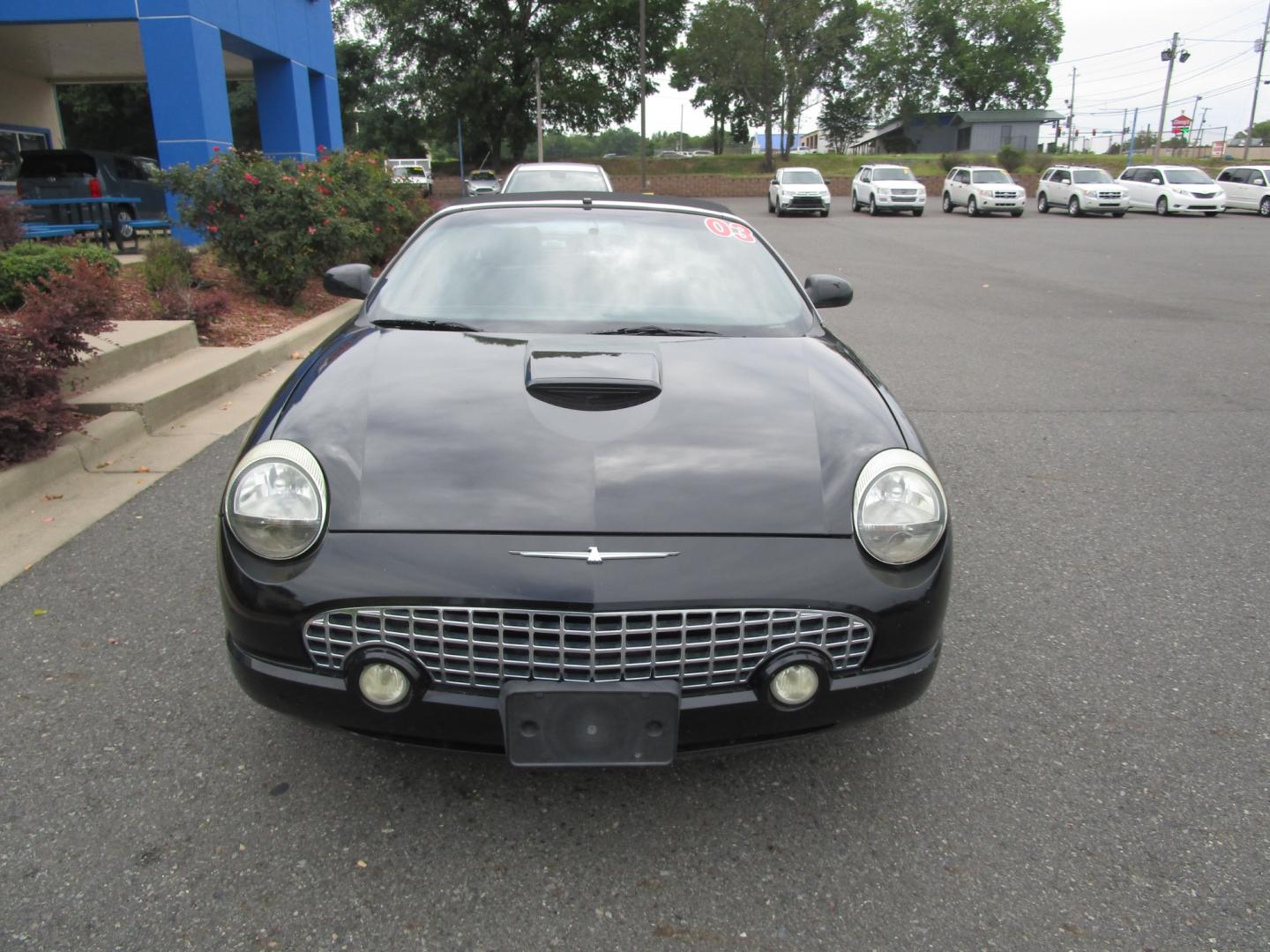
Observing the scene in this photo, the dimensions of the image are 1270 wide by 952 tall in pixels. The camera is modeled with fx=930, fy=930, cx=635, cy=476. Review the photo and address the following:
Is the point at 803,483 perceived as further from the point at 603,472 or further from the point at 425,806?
the point at 425,806

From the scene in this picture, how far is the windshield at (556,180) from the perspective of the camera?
1307 centimetres

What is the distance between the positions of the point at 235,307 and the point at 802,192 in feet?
80.2

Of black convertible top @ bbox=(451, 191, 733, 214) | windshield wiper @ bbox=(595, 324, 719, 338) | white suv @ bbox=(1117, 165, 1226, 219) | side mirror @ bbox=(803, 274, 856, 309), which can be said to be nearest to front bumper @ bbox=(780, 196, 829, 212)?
white suv @ bbox=(1117, 165, 1226, 219)

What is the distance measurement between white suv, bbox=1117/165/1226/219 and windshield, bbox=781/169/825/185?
34.6ft

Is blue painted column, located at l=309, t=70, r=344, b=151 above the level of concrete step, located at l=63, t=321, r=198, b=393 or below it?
above

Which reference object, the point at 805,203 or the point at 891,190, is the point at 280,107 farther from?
the point at 891,190

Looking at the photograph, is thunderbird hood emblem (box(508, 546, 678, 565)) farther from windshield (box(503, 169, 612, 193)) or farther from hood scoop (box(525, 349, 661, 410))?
windshield (box(503, 169, 612, 193))

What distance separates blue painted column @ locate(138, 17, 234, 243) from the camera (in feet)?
41.7

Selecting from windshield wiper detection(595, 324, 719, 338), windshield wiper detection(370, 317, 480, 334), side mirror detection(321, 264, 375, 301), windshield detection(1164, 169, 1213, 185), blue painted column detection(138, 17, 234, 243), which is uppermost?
blue painted column detection(138, 17, 234, 243)

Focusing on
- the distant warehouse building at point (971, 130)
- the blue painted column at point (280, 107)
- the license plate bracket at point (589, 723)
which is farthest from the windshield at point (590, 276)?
the distant warehouse building at point (971, 130)

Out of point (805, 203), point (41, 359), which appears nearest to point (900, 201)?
point (805, 203)

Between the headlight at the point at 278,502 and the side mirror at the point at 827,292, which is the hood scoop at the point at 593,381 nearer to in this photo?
the headlight at the point at 278,502

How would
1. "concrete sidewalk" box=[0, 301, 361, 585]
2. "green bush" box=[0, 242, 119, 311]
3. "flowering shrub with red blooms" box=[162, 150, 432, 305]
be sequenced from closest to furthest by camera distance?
"concrete sidewalk" box=[0, 301, 361, 585], "green bush" box=[0, 242, 119, 311], "flowering shrub with red blooms" box=[162, 150, 432, 305]

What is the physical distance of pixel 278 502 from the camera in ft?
7.23
